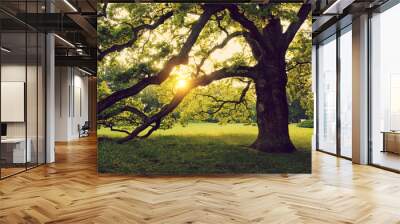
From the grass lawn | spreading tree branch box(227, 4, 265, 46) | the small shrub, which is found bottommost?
the grass lawn

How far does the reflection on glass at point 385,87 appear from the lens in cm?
705

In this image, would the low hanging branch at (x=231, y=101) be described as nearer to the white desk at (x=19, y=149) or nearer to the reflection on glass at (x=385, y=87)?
the reflection on glass at (x=385, y=87)

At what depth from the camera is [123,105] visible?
22.4ft

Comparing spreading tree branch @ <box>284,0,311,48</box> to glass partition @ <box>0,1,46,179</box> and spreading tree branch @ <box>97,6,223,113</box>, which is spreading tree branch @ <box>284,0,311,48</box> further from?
glass partition @ <box>0,1,46,179</box>

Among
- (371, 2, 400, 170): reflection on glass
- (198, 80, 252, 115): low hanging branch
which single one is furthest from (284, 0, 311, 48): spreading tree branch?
(371, 2, 400, 170): reflection on glass

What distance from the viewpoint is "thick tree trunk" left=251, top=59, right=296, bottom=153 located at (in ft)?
22.4

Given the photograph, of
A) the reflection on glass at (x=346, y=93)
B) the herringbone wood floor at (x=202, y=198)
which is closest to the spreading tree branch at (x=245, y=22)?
the herringbone wood floor at (x=202, y=198)

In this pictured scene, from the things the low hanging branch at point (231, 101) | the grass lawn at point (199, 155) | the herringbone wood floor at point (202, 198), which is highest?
the low hanging branch at point (231, 101)

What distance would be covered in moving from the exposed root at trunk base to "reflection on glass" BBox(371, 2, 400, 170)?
6.24ft

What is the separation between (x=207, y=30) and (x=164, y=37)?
742 millimetres

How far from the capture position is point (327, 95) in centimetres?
1041

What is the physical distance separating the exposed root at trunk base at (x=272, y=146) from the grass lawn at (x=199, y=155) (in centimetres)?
7

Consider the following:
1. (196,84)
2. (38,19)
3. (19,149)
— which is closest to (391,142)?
(196,84)

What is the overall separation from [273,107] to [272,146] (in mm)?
670
